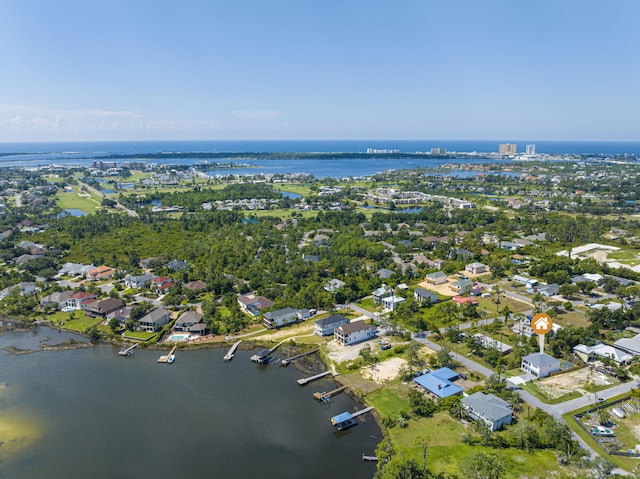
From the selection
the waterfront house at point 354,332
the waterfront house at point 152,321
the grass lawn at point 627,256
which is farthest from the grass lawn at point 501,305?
the waterfront house at point 152,321

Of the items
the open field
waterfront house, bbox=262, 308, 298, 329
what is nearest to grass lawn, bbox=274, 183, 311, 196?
waterfront house, bbox=262, 308, 298, 329

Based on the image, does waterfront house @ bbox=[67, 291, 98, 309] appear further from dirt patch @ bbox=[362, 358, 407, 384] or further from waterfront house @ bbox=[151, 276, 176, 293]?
dirt patch @ bbox=[362, 358, 407, 384]

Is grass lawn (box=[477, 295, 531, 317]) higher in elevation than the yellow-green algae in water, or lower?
higher

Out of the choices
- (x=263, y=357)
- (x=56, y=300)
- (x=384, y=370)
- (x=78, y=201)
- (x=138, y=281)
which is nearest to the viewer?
(x=384, y=370)

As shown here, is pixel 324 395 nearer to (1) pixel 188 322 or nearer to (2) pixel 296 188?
(1) pixel 188 322

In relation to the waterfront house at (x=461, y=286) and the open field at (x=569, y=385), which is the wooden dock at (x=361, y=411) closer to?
the open field at (x=569, y=385)

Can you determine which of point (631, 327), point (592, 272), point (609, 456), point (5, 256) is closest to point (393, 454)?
point (609, 456)

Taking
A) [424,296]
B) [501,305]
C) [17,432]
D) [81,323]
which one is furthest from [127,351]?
[501,305]
